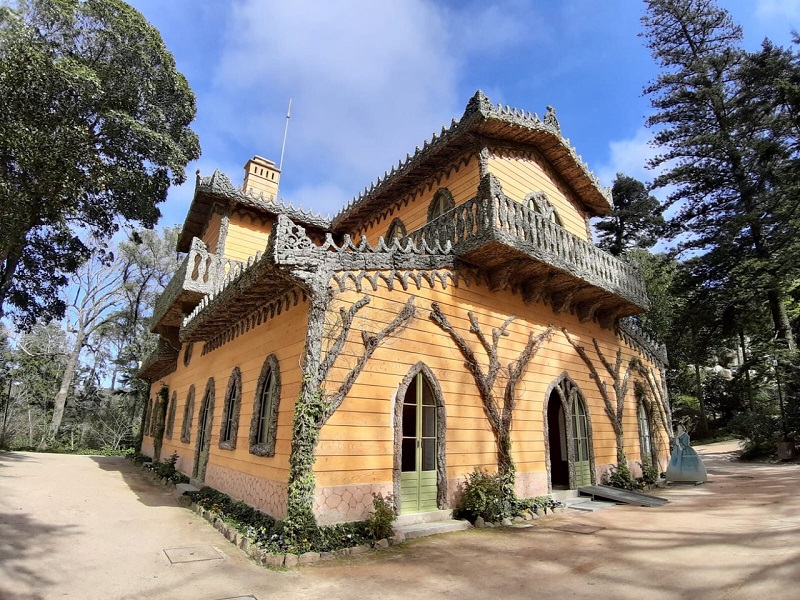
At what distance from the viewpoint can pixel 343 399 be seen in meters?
7.20

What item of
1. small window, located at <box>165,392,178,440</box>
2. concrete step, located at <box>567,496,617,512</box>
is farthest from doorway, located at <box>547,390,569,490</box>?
small window, located at <box>165,392,178,440</box>

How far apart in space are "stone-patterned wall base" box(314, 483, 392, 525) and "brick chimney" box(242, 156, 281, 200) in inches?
443

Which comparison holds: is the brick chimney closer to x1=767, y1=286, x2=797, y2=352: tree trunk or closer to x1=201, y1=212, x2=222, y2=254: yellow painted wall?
x1=201, y1=212, x2=222, y2=254: yellow painted wall

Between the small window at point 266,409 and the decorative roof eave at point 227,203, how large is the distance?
6.77 m

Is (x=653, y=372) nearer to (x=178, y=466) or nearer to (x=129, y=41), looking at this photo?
(x=178, y=466)

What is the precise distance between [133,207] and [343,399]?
13.3 metres

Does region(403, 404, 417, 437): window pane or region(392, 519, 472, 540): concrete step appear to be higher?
region(403, 404, 417, 437): window pane

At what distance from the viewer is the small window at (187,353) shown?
15.2 meters

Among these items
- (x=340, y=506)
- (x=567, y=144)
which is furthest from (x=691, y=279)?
(x=340, y=506)

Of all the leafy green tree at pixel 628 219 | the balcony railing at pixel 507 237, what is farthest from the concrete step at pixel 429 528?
the leafy green tree at pixel 628 219

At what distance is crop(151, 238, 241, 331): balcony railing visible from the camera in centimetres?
1249

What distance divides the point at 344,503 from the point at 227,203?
10.5 m

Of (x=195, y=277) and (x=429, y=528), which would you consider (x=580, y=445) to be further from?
(x=195, y=277)

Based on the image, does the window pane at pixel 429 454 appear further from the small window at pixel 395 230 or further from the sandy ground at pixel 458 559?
the small window at pixel 395 230
